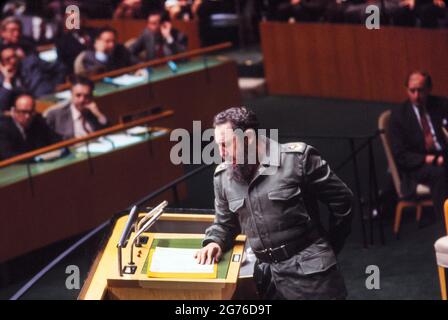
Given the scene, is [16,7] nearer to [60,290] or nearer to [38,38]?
[38,38]

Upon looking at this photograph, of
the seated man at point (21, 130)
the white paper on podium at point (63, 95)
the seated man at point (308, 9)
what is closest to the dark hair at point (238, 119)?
the seated man at point (21, 130)

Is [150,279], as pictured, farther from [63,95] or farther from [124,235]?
[63,95]

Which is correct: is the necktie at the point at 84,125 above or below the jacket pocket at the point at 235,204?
below

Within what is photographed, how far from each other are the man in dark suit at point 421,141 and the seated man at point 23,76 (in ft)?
10.1

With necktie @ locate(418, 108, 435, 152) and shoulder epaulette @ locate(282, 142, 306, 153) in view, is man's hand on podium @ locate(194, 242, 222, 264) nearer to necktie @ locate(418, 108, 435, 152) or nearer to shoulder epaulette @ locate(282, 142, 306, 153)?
shoulder epaulette @ locate(282, 142, 306, 153)

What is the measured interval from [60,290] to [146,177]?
5.12 feet

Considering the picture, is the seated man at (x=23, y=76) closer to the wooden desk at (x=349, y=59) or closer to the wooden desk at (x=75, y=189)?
the wooden desk at (x=75, y=189)

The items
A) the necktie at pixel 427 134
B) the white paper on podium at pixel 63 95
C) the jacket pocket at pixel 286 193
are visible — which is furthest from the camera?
the white paper on podium at pixel 63 95

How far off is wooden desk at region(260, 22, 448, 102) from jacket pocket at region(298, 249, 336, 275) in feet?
19.1

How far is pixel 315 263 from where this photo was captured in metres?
3.53

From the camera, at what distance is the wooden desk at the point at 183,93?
8.77 meters

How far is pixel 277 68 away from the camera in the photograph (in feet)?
35.1

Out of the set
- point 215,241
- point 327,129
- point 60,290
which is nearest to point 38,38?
point 327,129

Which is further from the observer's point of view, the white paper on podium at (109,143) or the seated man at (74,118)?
the seated man at (74,118)
